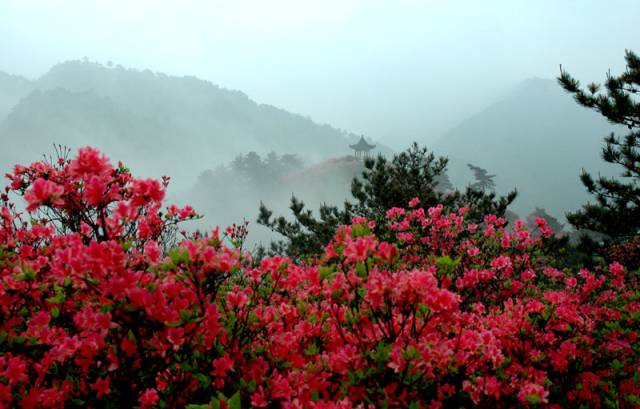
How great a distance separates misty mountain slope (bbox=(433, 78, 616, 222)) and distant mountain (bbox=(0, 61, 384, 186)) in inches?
2150

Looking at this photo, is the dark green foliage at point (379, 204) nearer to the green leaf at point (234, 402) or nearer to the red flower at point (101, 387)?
the red flower at point (101, 387)

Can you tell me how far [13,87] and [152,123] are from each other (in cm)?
7083

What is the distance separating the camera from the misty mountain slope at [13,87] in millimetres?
140812

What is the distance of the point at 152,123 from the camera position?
127938mm

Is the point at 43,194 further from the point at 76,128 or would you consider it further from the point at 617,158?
the point at 76,128

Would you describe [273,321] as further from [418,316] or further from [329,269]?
[418,316]

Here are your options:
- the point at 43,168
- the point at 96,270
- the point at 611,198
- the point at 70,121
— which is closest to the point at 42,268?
the point at 96,270

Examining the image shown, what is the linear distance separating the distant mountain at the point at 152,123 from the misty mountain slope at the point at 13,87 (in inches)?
78.0

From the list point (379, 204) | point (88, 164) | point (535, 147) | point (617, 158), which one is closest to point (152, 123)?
point (379, 204)

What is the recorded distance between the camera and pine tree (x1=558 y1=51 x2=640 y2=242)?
8.14m

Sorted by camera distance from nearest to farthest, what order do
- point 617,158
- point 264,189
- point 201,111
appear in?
point 617,158 → point 264,189 → point 201,111

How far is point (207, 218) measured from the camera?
67.9 metres

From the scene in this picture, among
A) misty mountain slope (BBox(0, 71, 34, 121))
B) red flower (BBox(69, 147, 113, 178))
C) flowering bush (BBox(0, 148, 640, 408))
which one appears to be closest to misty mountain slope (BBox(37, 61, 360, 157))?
misty mountain slope (BBox(0, 71, 34, 121))

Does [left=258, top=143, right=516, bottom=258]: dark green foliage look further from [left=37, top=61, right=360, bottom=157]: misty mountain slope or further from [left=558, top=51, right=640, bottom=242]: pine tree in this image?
[left=37, top=61, right=360, bottom=157]: misty mountain slope
